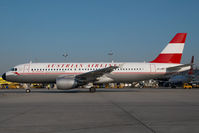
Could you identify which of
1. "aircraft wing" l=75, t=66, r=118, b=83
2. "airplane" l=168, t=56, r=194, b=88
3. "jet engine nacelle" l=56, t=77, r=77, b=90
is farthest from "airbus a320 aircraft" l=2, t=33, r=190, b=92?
"airplane" l=168, t=56, r=194, b=88

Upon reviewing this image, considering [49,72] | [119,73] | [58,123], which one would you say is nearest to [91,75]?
[119,73]

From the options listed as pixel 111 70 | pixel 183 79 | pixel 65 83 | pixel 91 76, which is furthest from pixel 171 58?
pixel 183 79

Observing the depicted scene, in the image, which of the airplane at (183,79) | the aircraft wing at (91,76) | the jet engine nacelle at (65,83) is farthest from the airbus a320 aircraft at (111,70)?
the airplane at (183,79)

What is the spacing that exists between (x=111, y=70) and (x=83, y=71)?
333 centimetres

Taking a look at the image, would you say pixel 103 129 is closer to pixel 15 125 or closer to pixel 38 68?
pixel 15 125

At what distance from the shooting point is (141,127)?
19.6 ft

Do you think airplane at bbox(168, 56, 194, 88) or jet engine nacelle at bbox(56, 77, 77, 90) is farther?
airplane at bbox(168, 56, 194, 88)

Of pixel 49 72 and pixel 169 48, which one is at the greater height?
pixel 169 48

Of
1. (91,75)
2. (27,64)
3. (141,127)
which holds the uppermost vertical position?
(27,64)

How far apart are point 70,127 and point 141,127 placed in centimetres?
196

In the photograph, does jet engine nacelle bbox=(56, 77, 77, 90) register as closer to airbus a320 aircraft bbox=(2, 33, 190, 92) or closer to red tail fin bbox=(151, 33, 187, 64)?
airbus a320 aircraft bbox=(2, 33, 190, 92)

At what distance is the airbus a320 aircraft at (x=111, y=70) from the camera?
79.4 ft

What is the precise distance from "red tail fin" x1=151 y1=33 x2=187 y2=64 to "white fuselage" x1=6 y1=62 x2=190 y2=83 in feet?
2.88

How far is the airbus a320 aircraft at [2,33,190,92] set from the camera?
953 inches
